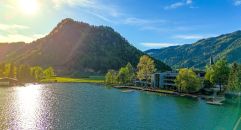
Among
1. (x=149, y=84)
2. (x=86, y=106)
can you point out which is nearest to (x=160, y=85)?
(x=149, y=84)

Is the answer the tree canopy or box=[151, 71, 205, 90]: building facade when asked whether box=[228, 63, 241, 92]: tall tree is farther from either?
the tree canopy

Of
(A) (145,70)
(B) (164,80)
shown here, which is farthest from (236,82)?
(A) (145,70)

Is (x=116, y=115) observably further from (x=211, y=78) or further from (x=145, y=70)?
(x=145, y=70)

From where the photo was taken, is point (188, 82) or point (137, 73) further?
point (137, 73)

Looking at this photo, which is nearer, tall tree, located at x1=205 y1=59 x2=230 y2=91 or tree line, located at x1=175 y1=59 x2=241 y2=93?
tall tree, located at x1=205 y1=59 x2=230 y2=91

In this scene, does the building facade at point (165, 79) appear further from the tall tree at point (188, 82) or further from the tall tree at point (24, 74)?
the tall tree at point (24, 74)

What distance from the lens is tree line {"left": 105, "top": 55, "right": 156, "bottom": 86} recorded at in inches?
5723

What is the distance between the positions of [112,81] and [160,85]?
32.5 meters

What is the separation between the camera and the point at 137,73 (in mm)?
150625

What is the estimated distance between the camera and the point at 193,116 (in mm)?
69375

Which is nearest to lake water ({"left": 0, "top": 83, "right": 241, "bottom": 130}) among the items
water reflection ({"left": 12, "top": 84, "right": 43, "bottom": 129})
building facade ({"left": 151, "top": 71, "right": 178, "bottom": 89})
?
water reflection ({"left": 12, "top": 84, "right": 43, "bottom": 129})

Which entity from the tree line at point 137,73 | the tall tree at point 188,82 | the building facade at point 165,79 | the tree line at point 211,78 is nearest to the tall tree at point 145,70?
the tree line at point 137,73

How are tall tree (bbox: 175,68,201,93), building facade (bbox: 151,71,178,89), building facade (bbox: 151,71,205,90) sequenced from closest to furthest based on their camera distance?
tall tree (bbox: 175,68,201,93)
building facade (bbox: 151,71,205,90)
building facade (bbox: 151,71,178,89)

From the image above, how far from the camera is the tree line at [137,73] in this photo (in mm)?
145375
